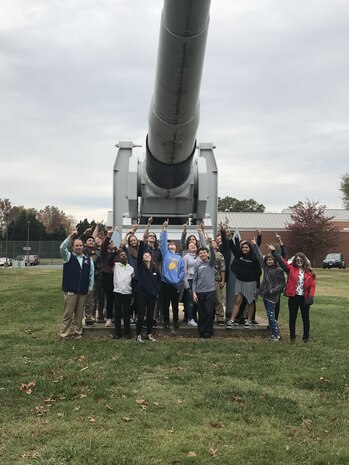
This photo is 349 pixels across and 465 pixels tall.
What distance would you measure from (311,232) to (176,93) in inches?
1661

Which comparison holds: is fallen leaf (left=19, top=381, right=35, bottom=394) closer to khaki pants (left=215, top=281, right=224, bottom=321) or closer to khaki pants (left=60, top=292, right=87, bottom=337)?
khaki pants (left=60, top=292, right=87, bottom=337)

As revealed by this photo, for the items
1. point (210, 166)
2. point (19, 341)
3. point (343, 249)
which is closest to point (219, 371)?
point (19, 341)

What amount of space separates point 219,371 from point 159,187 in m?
3.85

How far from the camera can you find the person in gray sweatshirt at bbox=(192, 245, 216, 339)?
8172mm

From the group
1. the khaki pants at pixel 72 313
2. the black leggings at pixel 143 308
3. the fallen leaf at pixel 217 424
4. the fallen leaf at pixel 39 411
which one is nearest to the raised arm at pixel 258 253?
the black leggings at pixel 143 308

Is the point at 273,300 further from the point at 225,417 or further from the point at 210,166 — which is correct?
the point at 225,417

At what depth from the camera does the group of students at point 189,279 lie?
8.05 m

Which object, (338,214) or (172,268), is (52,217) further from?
(172,268)

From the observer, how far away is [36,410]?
486 cm

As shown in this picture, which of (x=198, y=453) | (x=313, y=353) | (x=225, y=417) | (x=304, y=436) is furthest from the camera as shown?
(x=313, y=353)

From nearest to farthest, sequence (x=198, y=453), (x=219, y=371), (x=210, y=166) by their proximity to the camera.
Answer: (x=198, y=453) < (x=219, y=371) < (x=210, y=166)

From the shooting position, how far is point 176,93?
20.1ft

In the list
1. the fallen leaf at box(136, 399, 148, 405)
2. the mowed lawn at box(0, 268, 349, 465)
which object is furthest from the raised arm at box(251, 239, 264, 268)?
the fallen leaf at box(136, 399, 148, 405)

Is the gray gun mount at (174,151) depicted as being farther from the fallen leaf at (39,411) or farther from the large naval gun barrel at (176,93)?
the fallen leaf at (39,411)
